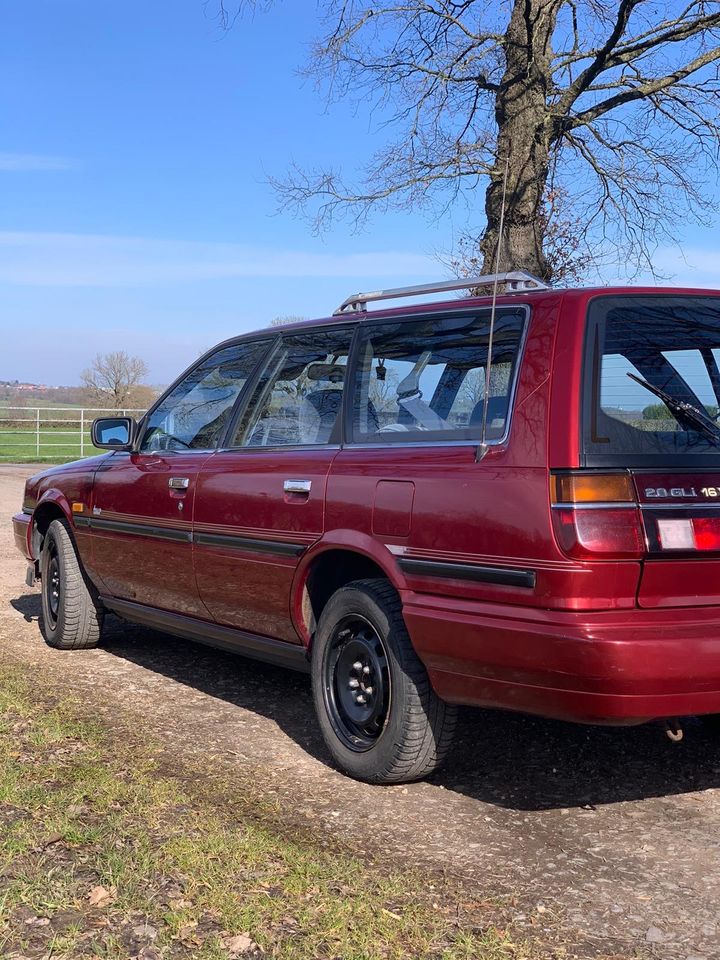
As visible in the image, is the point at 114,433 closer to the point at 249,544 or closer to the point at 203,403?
the point at 203,403

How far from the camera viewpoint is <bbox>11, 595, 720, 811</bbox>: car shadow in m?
4.38

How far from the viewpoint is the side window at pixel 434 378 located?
4.08m

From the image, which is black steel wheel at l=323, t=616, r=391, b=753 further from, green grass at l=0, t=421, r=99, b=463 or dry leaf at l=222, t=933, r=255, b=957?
green grass at l=0, t=421, r=99, b=463

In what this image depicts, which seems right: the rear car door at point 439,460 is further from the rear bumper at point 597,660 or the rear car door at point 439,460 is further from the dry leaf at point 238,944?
the dry leaf at point 238,944

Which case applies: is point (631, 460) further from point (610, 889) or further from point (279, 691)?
point (279, 691)

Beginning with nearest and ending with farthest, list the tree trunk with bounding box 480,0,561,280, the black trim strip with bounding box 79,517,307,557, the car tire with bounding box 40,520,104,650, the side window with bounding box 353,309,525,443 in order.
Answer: the side window with bounding box 353,309,525,443, the black trim strip with bounding box 79,517,307,557, the car tire with bounding box 40,520,104,650, the tree trunk with bounding box 480,0,561,280

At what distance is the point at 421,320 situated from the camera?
4.62 meters

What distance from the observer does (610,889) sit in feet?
11.3

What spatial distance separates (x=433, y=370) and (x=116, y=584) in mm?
2642

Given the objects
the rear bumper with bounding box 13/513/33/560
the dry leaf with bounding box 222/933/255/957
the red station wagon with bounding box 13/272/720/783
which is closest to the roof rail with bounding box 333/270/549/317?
the red station wagon with bounding box 13/272/720/783

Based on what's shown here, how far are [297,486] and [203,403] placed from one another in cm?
126

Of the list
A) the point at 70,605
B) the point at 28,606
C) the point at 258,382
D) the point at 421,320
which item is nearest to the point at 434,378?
the point at 421,320

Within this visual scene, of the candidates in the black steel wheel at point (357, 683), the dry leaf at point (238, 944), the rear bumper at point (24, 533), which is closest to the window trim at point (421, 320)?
the black steel wheel at point (357, 683)

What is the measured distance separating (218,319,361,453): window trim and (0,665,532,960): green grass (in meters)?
1.45
